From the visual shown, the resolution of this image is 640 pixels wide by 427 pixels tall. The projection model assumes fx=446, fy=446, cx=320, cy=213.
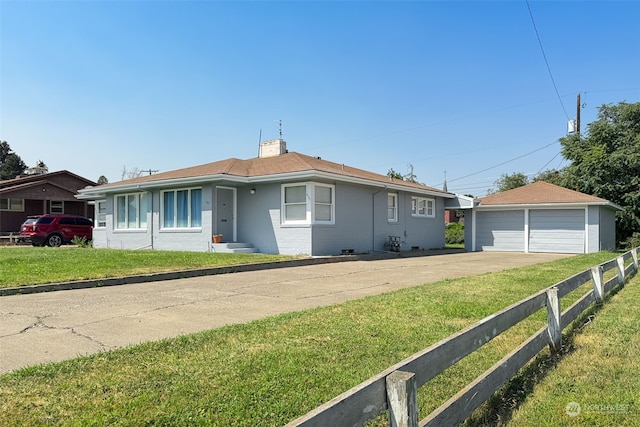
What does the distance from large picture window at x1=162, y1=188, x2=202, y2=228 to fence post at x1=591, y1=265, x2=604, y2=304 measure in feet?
46.5

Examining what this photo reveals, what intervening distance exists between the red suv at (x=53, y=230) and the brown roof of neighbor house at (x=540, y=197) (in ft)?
73.6

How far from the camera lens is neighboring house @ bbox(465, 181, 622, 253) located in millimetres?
21266

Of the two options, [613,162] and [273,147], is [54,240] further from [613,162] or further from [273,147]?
[613,162]

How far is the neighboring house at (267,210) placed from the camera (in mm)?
16688

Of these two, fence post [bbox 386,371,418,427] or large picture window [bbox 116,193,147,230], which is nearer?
fence post [bbox 386,371,418,427]

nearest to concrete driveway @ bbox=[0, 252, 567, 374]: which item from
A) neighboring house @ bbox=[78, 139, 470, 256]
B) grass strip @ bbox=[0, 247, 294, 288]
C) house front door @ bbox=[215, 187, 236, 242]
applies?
grass strip @ bbox=[0, 247, 294, 288]

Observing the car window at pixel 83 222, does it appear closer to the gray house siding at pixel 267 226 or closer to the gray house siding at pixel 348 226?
the gray house siding at pixel 267 226

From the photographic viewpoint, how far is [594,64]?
59.8 feet

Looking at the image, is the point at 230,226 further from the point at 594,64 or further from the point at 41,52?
the point at 594,64

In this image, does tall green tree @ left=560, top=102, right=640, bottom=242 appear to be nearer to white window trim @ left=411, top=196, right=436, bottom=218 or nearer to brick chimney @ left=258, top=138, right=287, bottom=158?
white window trim @ left=411, top=196, right=436, bottom=218

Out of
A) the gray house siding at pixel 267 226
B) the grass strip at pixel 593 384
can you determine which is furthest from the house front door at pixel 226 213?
the grass strip at pixel 593 384

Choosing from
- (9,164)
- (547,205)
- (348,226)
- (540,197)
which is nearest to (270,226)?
(348,226)

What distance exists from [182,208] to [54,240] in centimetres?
1001

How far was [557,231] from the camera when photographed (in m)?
22.2
